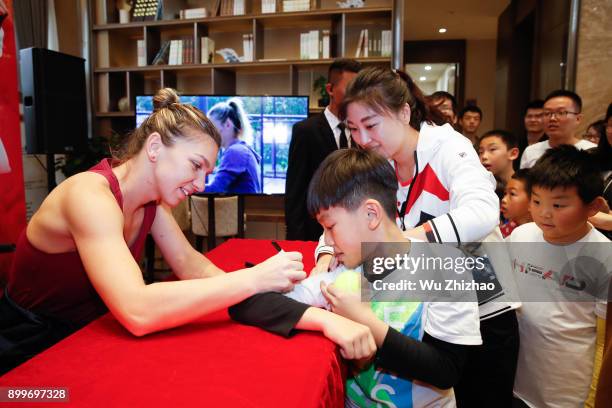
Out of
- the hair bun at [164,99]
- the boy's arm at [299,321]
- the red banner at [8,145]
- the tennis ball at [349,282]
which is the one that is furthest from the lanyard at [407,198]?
the red banner at [8,145]

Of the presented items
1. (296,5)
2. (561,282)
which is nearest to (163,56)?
(296,5)

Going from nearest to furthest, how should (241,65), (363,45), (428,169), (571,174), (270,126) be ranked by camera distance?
(428,169), (571,174), (270,126), (363,45), (241,65)

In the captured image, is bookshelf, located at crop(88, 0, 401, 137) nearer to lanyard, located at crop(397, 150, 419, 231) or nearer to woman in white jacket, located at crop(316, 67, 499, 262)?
woman in white jacket, located at crop(316, 67, 499, 262)

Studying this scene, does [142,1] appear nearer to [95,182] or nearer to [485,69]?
[95,182]

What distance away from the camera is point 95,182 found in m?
1.12

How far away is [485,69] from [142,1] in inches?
281

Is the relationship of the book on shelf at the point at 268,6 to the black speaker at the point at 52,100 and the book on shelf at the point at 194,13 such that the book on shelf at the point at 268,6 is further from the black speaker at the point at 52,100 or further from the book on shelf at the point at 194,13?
the black speaker at the point at 52,100

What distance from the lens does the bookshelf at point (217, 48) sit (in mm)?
4309

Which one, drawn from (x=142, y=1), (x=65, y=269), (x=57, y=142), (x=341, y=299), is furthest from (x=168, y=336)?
(x=142, y=1)

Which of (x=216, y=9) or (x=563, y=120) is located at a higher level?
(x=216, y=9)

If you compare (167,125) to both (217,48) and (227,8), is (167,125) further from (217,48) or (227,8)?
(217,48)

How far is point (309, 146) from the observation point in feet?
→ 8.91

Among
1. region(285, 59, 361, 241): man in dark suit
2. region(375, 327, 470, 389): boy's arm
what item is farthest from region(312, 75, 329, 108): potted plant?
region(375, 327, 470, 389): boy's arm

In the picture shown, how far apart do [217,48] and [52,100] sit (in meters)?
1.81
